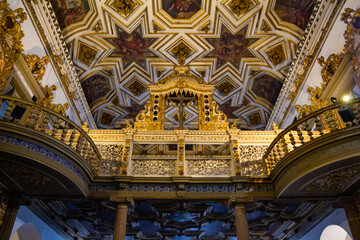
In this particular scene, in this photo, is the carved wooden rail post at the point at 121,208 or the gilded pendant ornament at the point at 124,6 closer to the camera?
the carved wooden rail post at the point at 121,208

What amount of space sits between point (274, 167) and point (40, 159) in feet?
17.7

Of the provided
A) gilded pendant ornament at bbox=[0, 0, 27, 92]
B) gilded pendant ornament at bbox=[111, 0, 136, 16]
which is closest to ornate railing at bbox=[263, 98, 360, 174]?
gilded pendant ornament at bbox=[0, 0, 27, 92]

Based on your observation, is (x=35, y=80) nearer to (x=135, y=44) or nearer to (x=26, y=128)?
(x=26, y=128)

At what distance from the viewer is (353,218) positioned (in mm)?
7117

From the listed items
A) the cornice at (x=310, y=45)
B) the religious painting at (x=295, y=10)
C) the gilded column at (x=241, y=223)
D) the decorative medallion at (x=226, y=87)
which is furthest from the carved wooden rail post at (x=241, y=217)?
the decorative medallion at (x=226, y=87)

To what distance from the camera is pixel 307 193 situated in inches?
291

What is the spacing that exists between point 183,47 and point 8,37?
308 inches

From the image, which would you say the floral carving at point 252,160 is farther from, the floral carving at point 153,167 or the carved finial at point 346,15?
the carved finial at point 346,15

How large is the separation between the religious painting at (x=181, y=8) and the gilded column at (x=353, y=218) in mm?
9338

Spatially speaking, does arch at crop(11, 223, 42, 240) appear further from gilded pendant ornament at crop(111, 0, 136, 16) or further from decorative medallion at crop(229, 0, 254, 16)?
decorative medallion at crop(229, 0, 254, 16)

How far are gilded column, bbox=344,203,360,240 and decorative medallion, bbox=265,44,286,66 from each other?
24.4ft

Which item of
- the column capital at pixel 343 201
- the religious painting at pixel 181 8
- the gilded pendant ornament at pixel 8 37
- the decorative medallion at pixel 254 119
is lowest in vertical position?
the column capital at pixel 343 201

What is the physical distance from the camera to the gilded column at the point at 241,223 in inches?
273

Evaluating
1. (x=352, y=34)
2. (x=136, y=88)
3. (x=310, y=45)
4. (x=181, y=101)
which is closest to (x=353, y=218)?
(x=352, y=34)
